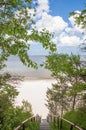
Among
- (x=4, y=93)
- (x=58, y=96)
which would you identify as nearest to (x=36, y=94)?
(x=58, y=96)

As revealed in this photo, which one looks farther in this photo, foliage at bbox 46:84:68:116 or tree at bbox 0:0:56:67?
foliage at bbox 46:84:68:116

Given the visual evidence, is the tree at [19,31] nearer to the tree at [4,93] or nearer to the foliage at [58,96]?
the tree at [4,93]

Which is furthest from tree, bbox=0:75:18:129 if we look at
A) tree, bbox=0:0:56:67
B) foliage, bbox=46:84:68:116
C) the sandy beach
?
the sandy beach

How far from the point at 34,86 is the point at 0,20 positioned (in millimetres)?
94660

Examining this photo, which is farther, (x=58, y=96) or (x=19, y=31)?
(x=58, y=96)

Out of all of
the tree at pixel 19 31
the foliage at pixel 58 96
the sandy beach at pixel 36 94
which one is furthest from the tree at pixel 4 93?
the sandy beach at pixel 36 94

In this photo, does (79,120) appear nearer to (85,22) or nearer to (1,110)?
(85,22)

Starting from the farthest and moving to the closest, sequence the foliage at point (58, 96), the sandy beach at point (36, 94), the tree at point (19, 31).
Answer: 1. the sandy beach at point (36, 94)
2. the foliage at point (58, 96)
3. the tree at point (19, 31)

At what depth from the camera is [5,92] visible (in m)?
13.3

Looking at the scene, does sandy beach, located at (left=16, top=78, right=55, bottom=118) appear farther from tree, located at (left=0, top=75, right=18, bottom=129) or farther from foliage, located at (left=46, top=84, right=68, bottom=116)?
tree, located at (left=0, top=75, right=18, bottom=129)

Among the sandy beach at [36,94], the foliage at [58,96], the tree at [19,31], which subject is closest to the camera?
Answer: the tree at [19,31]

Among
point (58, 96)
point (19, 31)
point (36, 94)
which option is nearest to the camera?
point (19, 31)

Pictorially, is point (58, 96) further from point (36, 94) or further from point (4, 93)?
point (4, 93)

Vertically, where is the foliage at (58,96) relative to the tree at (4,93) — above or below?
above
